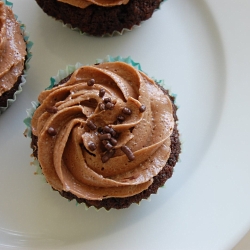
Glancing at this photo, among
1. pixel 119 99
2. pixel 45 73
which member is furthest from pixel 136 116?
pixel 45 73

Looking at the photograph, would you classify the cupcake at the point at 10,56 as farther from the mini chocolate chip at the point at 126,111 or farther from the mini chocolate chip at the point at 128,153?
the mini chocolate chip at the point at 128,153

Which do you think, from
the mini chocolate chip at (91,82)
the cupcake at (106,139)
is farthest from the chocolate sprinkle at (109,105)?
the mini chocolate chip at (91,82)

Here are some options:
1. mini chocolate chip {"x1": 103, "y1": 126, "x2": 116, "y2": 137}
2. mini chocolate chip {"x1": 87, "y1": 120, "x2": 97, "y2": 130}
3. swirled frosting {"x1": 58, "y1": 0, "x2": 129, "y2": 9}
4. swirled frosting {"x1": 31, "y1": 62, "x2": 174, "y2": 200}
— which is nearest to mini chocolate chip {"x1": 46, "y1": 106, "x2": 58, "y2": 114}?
swirled frosting {"x1": 31, "y1": 62, "x2": 174, "y2": 200}

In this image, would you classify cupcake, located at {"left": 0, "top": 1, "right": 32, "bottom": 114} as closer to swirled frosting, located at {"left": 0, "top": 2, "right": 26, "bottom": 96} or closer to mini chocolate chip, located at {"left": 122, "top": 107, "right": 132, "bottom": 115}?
swirled frosting, located at {"left": 0, "top": 2, "right": 26, "bottom": 96}

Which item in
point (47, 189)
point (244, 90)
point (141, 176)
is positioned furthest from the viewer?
point (244, 90)

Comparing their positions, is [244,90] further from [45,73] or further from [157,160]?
[45,73]

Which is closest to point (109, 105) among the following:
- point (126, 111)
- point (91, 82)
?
point (126, 111)
